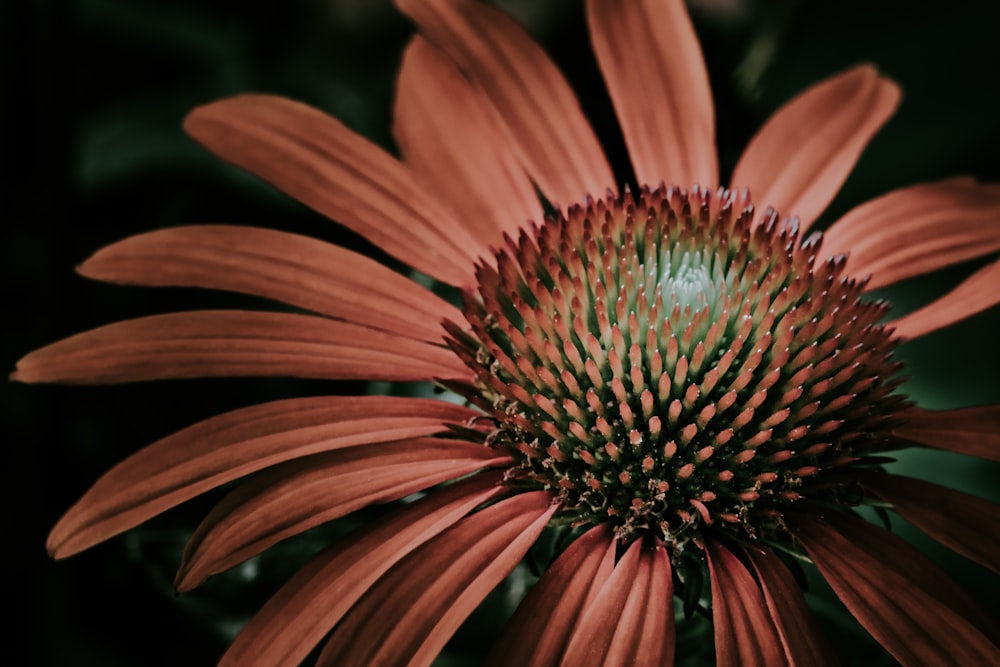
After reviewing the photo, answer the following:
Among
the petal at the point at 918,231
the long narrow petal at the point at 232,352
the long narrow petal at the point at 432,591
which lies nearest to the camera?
the long narrow petal at the point at 432,591

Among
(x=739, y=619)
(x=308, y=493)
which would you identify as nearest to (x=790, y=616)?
(x=739, y=619)

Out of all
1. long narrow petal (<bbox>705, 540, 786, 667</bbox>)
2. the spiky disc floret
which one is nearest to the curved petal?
the spiky disc floret


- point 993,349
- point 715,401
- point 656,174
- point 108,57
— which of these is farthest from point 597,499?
point 108,57

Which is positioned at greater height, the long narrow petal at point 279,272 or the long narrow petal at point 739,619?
the long narrow petal at point 279,272

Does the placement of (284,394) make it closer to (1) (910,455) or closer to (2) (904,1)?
(1) (910,455)

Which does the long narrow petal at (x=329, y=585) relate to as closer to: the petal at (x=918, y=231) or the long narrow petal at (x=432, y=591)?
the long narrow petal at (x=432, y=591)

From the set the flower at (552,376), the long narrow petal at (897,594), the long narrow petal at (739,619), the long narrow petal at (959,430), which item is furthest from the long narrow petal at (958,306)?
the long narrow petal at (739,619)

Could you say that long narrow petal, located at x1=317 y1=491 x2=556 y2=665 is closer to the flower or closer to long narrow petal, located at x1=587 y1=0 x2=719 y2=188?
the flower
